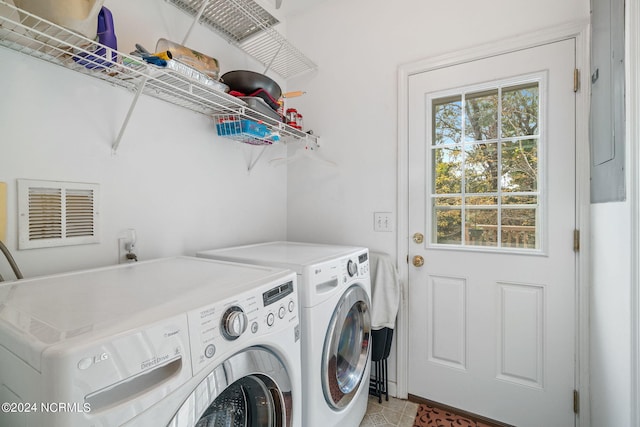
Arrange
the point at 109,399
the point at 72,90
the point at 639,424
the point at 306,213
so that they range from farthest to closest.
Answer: the point at 306,213, the point at 72,90, the point at 639,424, the point at 109,399

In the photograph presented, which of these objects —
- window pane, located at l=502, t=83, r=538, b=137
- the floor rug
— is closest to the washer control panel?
the floor rug

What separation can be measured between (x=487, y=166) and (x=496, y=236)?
392 mm

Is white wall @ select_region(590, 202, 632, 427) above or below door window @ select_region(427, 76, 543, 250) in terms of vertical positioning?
below

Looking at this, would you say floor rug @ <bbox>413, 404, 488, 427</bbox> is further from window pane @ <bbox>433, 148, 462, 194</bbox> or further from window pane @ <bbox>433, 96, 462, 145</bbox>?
window pane @ <bbox>433, 96, 462, 145</bbox>

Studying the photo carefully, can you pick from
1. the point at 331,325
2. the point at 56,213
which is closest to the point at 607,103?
the point at 331,325

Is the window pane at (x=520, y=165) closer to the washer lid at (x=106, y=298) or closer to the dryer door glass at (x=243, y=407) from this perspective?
the washer lid at (x=106, y=298)

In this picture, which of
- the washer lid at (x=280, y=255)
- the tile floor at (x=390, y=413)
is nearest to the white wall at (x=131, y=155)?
the washer lid at (x=280, y=255)

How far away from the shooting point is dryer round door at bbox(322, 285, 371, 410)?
125 cm

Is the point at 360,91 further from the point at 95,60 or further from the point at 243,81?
the point at 95,60

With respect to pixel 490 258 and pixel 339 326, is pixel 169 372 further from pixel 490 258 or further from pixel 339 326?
pixel 490 258

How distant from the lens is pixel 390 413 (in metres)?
1.75

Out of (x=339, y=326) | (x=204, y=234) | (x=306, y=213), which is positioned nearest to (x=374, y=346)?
(x=339, y=326)

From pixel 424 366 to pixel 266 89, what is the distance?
1843mm

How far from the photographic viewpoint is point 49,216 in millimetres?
1077
